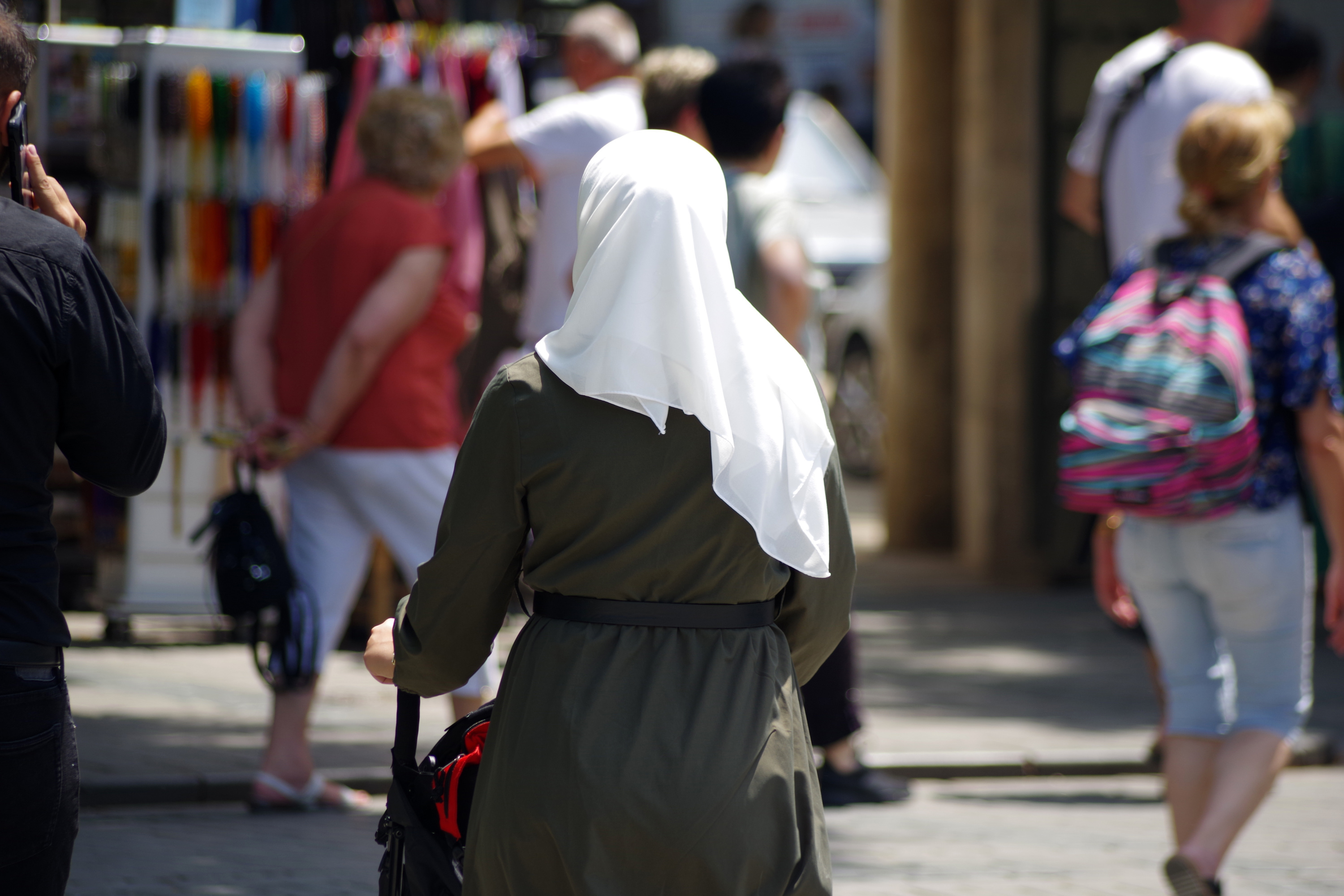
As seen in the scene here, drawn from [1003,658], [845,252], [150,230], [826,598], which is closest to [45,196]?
[826,598]

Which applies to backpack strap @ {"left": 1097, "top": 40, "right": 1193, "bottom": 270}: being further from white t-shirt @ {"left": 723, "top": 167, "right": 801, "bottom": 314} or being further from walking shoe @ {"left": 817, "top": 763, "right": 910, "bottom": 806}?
walking shoe @ {"left": 817, "top": 763, "right": 910, "bottom": 806}

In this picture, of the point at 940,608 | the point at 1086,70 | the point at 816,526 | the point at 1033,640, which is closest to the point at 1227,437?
the point at 816,526

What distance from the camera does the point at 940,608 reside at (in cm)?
1038

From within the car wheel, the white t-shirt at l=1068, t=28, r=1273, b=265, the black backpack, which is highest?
the white t-shirt at l=1068, t=28, r=1273, b=265

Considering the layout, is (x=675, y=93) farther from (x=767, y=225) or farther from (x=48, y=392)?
(x=48, y=392)

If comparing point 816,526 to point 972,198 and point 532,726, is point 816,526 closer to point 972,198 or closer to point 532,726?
point 532,726

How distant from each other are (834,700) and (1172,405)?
1.80m

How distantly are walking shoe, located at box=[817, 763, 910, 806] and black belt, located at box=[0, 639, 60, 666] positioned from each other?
12.4ft

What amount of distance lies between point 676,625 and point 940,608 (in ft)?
25.4

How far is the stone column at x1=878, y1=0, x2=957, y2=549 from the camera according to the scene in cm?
1219

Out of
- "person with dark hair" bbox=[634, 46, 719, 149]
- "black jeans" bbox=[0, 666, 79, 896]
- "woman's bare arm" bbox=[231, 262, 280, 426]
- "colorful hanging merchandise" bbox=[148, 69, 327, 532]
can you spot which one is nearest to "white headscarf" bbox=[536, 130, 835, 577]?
"black jeans" bbox=[0, 666, 79, 896]

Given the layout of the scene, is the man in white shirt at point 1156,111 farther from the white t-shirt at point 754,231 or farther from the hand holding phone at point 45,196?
the hand holding phone at point 45,196

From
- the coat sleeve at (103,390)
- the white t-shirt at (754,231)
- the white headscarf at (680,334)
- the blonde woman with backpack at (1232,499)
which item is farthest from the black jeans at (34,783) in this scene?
the white t-shirt at (754,231)

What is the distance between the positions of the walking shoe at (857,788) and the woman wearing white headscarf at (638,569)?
341 centimetres
